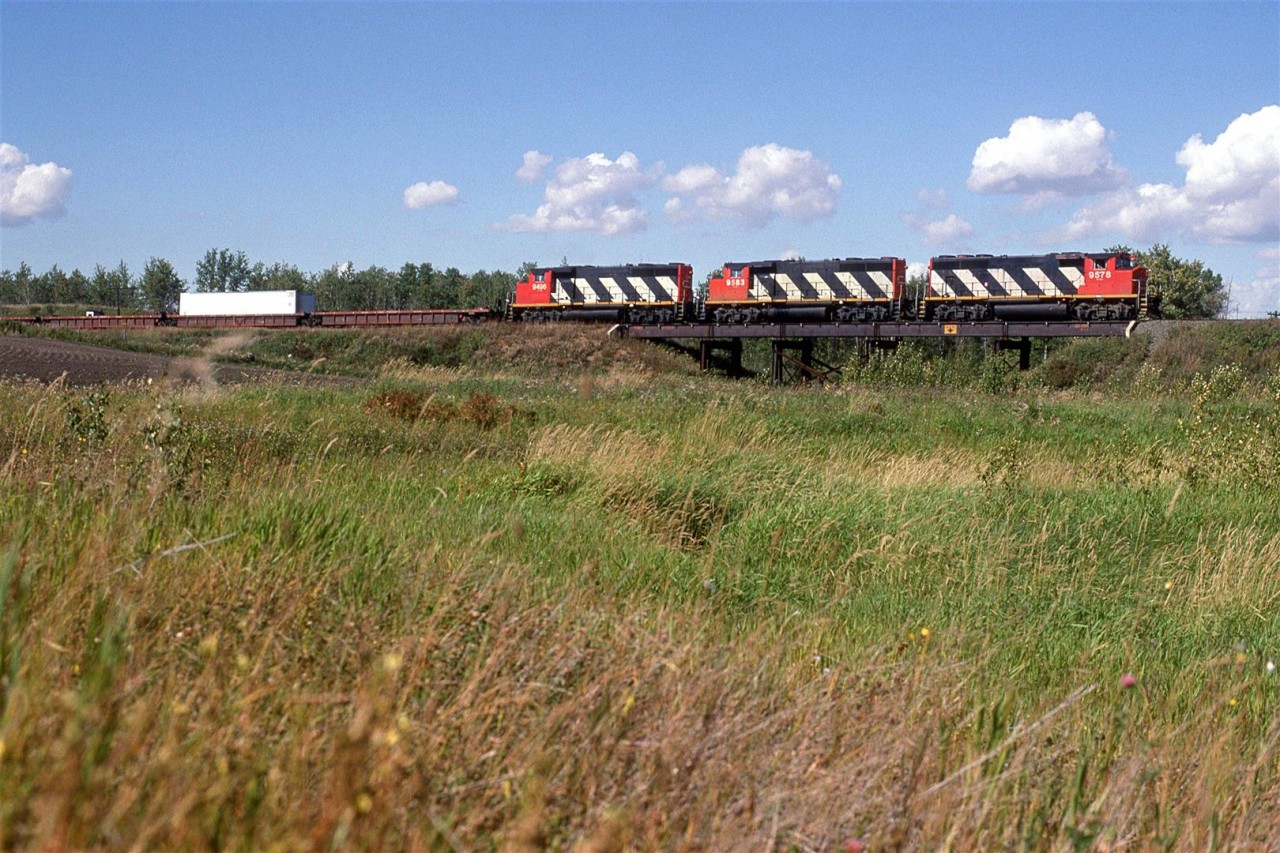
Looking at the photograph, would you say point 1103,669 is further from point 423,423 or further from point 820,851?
point 423,423

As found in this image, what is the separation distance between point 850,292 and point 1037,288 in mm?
7416

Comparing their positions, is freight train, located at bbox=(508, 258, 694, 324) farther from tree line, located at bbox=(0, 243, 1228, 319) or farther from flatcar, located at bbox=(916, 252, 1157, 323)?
tree line, located at bbox=(0, 243, 1228, 319)

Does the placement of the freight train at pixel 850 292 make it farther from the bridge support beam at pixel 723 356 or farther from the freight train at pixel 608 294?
the bridge support beam at pixel 723 356

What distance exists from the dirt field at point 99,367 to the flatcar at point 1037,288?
25880mm

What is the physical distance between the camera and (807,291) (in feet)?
151

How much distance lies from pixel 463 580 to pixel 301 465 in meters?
3.84

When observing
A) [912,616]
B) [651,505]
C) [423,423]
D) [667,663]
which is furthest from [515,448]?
[667,663]

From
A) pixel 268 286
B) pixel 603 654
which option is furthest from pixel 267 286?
pixel 603 654

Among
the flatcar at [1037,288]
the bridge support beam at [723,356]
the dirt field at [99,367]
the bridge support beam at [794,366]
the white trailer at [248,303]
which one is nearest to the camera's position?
the dirt field at [99,367]

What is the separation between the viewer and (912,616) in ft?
22.6

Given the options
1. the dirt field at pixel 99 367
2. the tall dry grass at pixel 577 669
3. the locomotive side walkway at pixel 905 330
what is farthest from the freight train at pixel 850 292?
the tall dry grass at pixel 577 669

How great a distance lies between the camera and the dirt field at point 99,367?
22734 millimetres

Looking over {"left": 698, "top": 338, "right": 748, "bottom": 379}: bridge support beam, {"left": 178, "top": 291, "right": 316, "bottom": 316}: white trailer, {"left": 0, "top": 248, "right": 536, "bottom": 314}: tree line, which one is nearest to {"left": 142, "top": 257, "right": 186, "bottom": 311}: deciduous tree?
{"left": 0, "top": 248, "right": 536, "bottom": 314}: tree line

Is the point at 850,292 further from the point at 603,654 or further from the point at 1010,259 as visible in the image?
the point at 603,654
